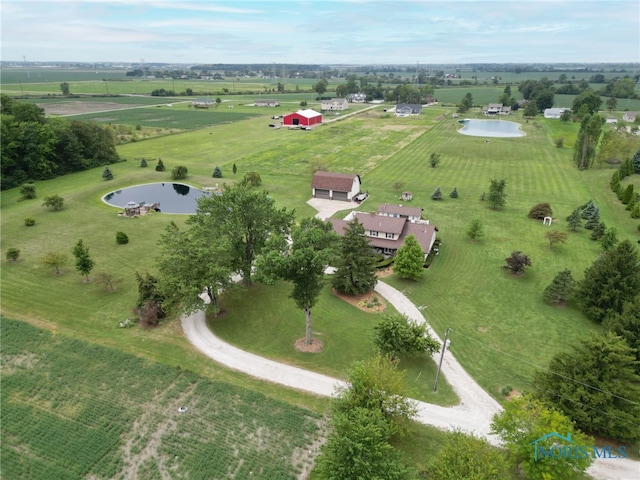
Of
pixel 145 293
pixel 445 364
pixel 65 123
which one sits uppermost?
pixel 65 123

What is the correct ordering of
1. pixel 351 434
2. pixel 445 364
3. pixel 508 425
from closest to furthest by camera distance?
1. pixel 351 434
2. pixel 508 425
3. pixel 445 364

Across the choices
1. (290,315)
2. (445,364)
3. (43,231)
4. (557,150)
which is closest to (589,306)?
(445,364)

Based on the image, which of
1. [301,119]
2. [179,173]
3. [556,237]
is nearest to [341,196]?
[556,237]

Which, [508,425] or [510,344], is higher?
[508,425]

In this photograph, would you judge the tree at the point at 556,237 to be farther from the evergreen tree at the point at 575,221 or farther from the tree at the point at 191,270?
the tree at the point at 191,270

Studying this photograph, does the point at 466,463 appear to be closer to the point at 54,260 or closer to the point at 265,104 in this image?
the point at 54,260

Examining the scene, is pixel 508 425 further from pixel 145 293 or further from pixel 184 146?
pixel 184 146

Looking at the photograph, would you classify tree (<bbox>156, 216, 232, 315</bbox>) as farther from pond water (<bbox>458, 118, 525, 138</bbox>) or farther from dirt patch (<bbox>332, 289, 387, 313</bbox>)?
pond water (<bbox>458, 118, 525, 138</bbox>)
